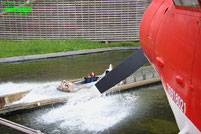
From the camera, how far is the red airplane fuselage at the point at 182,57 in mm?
2793

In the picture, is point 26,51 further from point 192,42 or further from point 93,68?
point 192,42

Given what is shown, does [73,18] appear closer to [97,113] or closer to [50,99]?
[50,99]

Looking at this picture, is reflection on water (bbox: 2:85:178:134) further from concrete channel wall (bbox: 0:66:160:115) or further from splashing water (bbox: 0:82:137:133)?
concrete channel wall (bbox: 0:66:160:115)

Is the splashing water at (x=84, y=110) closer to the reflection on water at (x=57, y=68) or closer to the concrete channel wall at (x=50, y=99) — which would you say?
the concrete channel wall at (x=50, y=99)

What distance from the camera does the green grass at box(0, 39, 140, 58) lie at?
79.3ft

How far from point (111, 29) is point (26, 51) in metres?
9.80

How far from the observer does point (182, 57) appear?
10.1ft

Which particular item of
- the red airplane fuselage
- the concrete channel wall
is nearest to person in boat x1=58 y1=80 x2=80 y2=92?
the concrete channel wall

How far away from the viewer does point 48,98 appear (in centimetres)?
1121

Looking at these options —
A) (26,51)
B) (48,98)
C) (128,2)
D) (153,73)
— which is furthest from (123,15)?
(48,98)

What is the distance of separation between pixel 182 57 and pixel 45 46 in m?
24.0

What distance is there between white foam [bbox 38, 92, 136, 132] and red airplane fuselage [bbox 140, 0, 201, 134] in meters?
5.60

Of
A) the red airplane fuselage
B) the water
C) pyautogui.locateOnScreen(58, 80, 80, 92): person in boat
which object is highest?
the red airplane fuselage

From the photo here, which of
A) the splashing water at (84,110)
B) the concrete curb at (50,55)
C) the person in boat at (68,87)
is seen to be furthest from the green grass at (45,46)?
the splashing water at (84,110)
